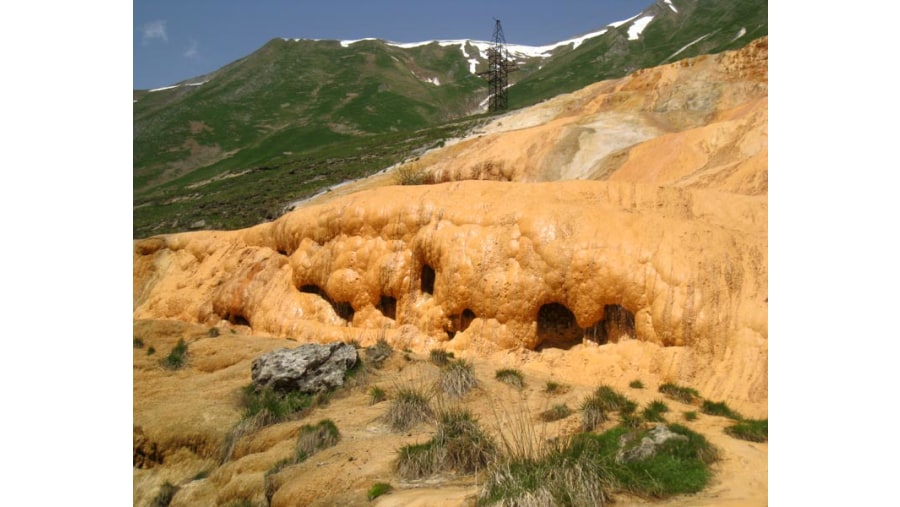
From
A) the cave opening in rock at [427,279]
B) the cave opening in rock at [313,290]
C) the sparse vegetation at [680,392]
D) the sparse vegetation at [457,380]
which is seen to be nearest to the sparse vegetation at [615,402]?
the sparse vegetation at [680,392]

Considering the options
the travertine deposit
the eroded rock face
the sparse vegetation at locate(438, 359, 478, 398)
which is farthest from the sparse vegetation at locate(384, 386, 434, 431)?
the eroded rock face

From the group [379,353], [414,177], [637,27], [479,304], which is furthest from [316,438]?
[637,27]

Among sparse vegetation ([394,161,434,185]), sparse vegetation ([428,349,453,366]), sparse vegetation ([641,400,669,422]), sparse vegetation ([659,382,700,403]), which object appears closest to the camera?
sparse vegetation ([641,400,669,422])

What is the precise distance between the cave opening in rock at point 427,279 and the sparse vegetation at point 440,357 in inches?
98.5

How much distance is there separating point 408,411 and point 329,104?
4177 inches

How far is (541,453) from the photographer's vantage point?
625 cm

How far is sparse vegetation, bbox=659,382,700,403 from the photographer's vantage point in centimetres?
1038

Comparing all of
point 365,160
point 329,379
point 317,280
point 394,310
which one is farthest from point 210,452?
point 365,160

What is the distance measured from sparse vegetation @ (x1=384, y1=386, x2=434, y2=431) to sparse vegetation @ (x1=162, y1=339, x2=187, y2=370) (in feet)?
26.5

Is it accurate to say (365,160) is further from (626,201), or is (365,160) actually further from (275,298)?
(626,201)

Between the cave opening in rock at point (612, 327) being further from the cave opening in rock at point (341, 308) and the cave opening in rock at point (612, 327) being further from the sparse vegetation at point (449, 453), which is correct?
the cave opening in rock at point (341, 308)

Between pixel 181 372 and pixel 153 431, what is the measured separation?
3.92 m

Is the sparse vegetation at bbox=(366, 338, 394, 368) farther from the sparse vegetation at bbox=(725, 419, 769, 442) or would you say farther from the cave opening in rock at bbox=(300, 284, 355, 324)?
the sparse vegetation at bbox=(725, 419, 769, 442)

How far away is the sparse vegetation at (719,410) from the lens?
31.0 ft
